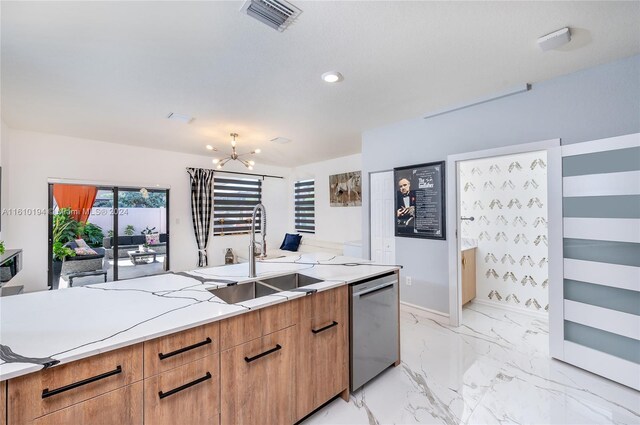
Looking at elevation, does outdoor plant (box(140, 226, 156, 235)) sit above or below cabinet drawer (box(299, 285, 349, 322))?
above

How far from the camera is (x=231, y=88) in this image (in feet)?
8.74

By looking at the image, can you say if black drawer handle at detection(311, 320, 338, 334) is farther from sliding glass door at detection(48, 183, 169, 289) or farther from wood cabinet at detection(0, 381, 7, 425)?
sliding glass door at detection(48, 183, 169, 289)

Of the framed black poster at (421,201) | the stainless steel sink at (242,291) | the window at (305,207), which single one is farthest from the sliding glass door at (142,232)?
the framed black poster at (421,201)

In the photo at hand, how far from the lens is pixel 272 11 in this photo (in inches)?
65.4

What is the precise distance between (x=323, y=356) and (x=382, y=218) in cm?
245

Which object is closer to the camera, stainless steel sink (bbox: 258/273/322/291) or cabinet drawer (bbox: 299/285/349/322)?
cabinet drawer (bbox: 299/285/349/322)

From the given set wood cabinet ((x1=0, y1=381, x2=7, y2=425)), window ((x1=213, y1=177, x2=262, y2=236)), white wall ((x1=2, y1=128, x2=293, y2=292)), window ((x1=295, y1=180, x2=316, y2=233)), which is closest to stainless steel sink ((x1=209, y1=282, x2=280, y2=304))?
wood cabinet ((x1=0, y1=381, x2=7, y2=425))

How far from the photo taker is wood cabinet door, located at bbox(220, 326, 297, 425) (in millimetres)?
1328

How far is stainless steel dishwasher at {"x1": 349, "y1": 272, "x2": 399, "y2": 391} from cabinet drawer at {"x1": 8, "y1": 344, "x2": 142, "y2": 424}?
1.29 m

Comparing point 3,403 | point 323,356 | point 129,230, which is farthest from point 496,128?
point 129,230

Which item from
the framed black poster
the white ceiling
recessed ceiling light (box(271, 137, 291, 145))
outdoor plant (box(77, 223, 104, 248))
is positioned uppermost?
the white ceiling

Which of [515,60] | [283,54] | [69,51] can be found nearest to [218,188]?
[69,51]

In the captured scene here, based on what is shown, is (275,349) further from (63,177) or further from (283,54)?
(63,177)

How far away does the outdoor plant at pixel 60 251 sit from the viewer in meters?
4.21
